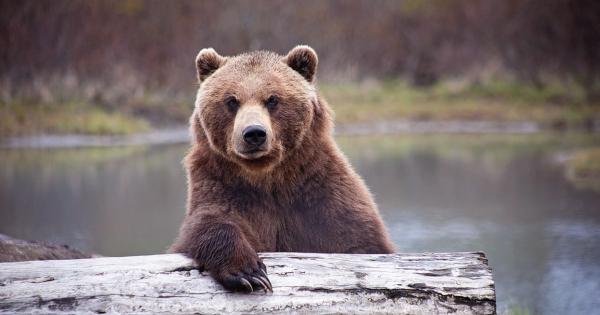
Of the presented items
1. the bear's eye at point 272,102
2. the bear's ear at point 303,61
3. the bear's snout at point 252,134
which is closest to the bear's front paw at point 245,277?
the bear's snout at point 252,134

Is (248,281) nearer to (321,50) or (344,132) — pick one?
(344,132)

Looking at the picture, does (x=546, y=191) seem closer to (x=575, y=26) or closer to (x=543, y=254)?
(x=543, y=254)

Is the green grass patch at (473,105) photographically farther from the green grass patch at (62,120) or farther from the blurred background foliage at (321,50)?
the green grass patch at (62,120)

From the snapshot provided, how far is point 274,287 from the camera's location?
3004 millimetres

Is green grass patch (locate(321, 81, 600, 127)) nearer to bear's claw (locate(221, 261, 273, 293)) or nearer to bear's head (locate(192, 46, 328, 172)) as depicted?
bear's head (locate(192, 46, 328, 172))

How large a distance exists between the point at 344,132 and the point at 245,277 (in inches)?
809

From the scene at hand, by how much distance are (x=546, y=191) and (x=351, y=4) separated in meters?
27.8

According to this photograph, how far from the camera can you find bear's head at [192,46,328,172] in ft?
11.4

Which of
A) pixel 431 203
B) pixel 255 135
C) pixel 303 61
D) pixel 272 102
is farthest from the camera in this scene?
Result: pixel 431 203

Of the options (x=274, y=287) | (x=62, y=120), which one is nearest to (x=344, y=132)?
(x=62, y=120)

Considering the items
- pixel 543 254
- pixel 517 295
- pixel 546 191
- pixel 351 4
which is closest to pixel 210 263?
pixel 517 295

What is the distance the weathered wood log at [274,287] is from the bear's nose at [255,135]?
0.60 m

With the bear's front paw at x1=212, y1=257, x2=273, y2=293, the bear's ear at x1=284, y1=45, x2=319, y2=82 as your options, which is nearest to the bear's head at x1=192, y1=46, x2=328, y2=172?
the bear's ear at x1=284, y1=45, x2=319, y2=82

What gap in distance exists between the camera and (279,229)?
367 centimetres
